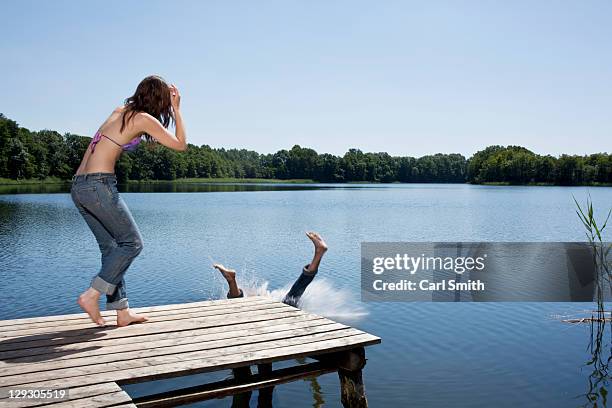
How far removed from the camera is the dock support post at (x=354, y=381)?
15.9 feet

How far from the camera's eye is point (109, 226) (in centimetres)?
488

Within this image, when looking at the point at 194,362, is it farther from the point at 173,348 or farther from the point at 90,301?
the point at 90,301

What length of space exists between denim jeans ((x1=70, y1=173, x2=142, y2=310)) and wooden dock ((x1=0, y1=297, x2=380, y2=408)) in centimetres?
38

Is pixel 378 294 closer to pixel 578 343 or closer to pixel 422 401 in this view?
pixel 578 343

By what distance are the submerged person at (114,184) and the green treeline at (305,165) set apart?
135 feet

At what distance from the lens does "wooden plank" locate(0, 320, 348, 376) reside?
396 centimetres

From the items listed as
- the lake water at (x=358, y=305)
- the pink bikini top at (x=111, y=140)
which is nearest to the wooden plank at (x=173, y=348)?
the pink bikini top at (x=111, y=140)

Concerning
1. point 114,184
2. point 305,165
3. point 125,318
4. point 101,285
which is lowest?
point 125,318

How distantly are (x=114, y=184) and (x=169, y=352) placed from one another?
4.75 feet

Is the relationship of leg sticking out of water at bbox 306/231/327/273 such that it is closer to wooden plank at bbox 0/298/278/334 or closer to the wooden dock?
wooden plank at bbox 0/298/278/334

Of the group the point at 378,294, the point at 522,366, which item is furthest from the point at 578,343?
the point at 378,294

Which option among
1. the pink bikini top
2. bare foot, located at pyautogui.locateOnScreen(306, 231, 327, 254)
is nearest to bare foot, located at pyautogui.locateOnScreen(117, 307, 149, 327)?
the pink bikini top

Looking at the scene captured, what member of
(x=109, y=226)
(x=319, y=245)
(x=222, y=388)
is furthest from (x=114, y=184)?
(x=319, y=245)

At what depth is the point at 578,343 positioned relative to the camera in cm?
902
